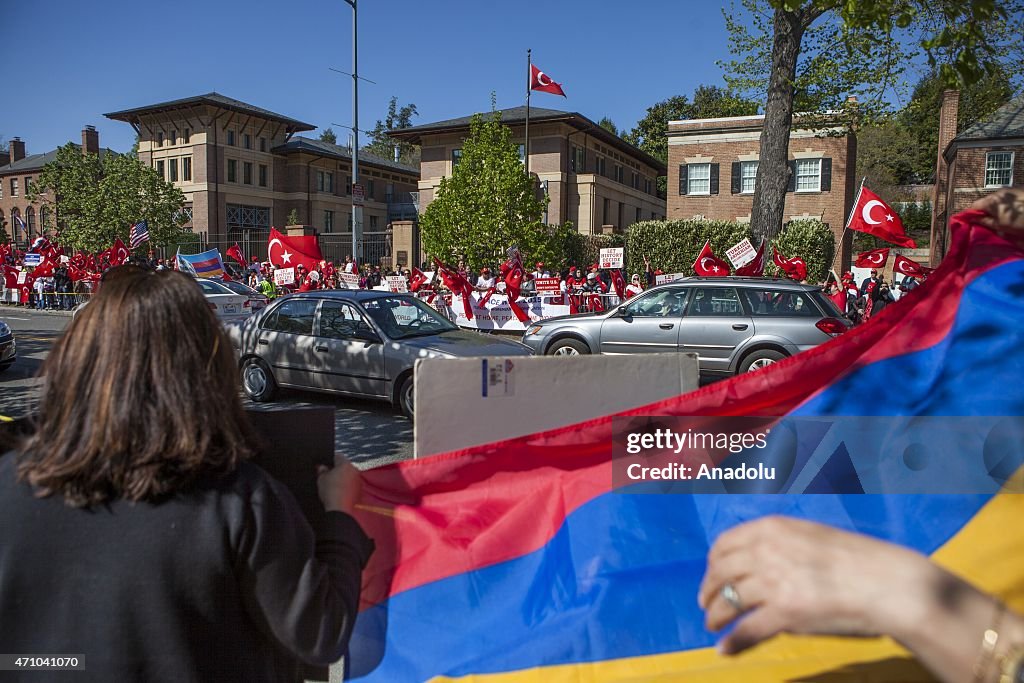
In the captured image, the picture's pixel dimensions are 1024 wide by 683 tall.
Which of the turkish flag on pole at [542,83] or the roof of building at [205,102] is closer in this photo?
the turkish flag on pole at [542,83]

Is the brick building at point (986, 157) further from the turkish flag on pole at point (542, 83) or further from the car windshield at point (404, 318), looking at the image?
the car windshield at point (404, 318)

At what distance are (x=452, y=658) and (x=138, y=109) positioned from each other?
6441 centimetres

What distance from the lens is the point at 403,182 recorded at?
68062mm

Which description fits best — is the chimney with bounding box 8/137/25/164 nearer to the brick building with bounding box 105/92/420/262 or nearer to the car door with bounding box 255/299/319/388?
the brick building with bounding box 105/92/420/262

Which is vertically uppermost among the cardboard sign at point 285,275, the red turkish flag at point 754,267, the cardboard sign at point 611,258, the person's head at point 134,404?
the cardboard sign at point 611,258

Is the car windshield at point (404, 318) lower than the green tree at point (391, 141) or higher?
lower

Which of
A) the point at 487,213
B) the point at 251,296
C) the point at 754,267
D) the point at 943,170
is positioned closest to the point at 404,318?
the point at 754,267

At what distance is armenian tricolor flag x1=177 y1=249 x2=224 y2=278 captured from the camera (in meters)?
22.0

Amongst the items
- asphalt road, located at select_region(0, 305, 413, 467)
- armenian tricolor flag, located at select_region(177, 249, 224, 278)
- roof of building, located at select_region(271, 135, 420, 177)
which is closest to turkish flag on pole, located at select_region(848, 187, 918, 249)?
asphalt road, located at select_region(0, 305, 413, 467)

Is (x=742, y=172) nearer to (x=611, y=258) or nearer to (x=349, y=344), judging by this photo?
(x=611, y=258)

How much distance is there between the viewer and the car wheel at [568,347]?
12.2 metres

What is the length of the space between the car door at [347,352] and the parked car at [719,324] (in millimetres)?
3998

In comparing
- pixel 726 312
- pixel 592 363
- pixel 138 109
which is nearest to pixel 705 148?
pixel 726 312

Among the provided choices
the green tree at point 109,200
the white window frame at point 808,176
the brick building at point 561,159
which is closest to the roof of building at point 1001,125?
the white window frame at point 808,176
